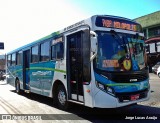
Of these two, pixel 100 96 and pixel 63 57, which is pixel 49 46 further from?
pixel 100 96

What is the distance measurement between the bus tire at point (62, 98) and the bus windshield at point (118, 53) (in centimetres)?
254

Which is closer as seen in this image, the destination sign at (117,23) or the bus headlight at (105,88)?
the bus headlight at (105,88)

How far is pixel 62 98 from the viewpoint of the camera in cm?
998

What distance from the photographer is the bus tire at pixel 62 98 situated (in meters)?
9.73

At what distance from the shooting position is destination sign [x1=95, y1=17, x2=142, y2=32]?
8.11m

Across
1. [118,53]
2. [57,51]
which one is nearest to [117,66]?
[118,53]

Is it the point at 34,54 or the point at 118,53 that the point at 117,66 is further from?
the point at 34,54

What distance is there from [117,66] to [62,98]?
9.85 feet

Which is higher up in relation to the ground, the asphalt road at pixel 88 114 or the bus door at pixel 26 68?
the bus door at pixel 26 68

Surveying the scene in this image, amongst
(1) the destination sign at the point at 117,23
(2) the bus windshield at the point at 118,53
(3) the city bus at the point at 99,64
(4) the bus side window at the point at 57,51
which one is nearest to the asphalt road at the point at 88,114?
(3) the city bus at the point at 99,64

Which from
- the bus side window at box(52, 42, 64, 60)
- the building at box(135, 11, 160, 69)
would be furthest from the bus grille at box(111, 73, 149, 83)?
the building at box(135, 11, 160, 69)

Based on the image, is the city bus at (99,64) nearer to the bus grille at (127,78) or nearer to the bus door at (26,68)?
the bus grille at (127,78)

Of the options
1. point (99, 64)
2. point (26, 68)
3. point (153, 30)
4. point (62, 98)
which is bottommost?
point (62, 98)

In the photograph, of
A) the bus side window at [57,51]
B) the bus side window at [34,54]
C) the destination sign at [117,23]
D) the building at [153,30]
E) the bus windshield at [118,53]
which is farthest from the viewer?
the building at [153,30]
